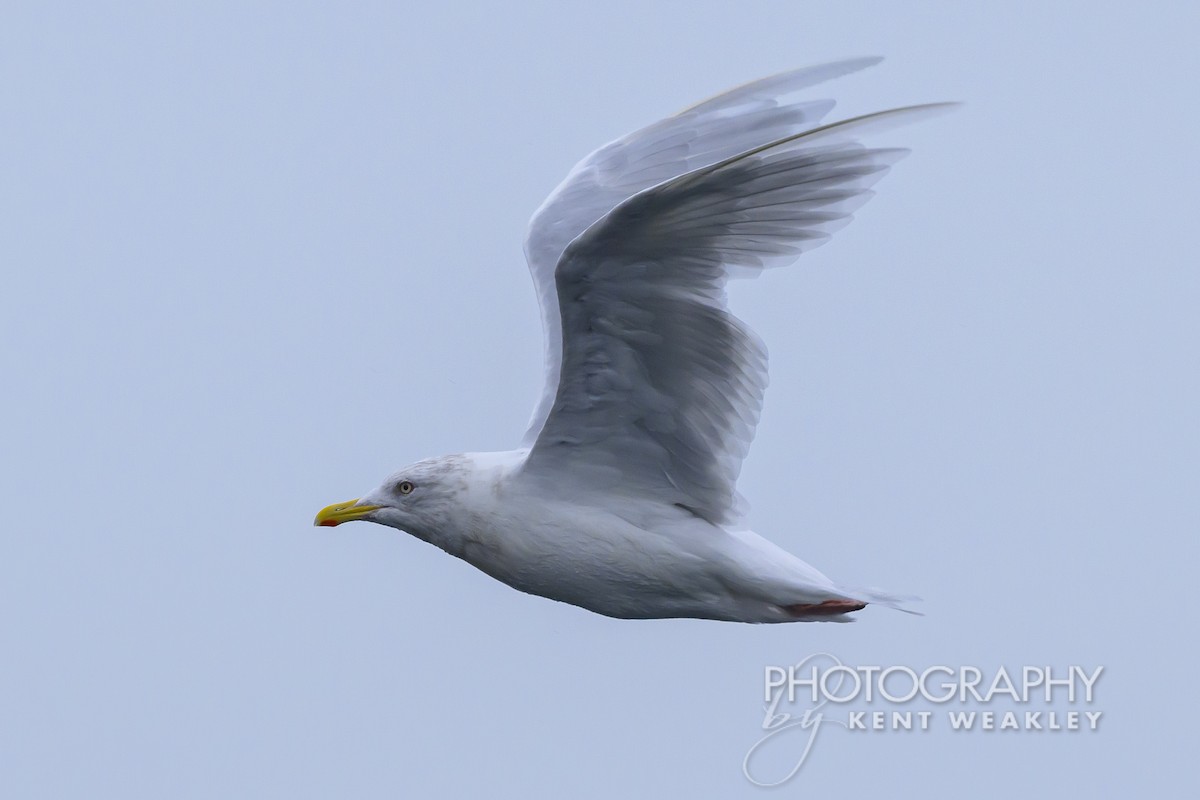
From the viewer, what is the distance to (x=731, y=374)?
747cm

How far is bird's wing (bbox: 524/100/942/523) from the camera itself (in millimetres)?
6809

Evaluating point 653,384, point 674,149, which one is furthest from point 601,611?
point 674,149

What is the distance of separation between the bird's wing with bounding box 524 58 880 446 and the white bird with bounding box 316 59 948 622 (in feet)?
0.08

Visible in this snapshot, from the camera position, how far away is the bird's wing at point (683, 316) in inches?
268

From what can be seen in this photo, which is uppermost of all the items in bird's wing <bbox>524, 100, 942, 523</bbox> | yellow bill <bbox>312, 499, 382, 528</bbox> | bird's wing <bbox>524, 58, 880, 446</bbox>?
bird's wing <bbox>524, 58, 880, 446</bbox>

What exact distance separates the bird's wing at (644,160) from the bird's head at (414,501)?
54 cm

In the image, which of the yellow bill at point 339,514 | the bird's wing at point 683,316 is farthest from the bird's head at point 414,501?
the bird's wing at point 683,316

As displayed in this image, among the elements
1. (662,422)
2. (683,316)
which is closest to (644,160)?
(662,422)

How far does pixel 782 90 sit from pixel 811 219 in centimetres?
175

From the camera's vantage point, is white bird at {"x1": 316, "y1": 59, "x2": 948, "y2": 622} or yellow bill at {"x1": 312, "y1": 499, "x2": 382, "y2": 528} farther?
yellow bill at {"x1": 312, "y1": 499, "x2": 382, "y2": 528}

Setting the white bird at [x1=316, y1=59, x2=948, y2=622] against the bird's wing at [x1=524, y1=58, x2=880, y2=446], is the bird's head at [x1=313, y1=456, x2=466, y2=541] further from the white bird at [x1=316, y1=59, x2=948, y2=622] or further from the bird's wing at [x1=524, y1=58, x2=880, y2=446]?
the bird's wing at [x1=524, y1=58, x2=880, y2=446]

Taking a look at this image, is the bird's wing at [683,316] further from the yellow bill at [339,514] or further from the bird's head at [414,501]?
the yellow bill at [339,514]

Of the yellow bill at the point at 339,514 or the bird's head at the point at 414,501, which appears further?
the yellow bill at the point at 339,514

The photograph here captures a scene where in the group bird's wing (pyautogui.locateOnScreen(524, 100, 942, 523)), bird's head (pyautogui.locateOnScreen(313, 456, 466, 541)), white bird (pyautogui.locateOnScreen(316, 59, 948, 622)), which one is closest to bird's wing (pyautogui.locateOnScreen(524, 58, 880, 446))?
white bird (pyautogui.locateOnScreen(316, 59, 948, 622))
